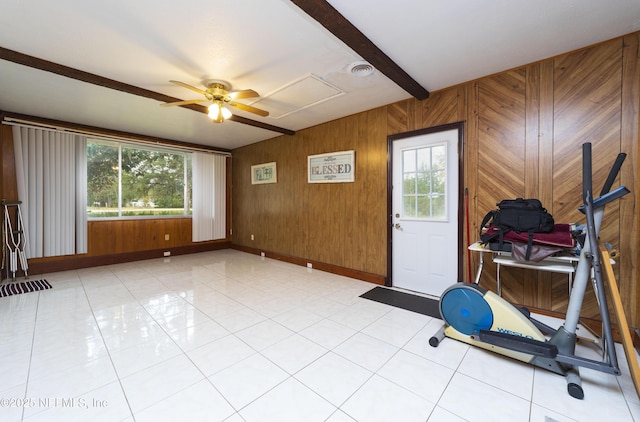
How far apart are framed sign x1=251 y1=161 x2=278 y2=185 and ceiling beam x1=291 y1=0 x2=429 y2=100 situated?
327cm

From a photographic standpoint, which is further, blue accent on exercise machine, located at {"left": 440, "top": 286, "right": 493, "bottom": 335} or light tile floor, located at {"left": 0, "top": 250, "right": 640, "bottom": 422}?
blue accent on exercise machine, located at {"left": 440, "top": 286, "right": 493, "bottom": 335}

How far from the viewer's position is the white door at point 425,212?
3.15 metres

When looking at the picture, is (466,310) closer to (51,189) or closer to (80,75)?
(80,75)

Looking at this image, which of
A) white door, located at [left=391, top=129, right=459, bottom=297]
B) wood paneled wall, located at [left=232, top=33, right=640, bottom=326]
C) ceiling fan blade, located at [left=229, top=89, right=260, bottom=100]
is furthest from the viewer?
white door, located at [left=391, top=129, right=459, bottom=297]

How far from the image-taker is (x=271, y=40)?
2242 millimetres

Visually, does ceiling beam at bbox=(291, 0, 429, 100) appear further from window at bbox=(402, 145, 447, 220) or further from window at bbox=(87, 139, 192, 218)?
window at bbox=(87, 139, 192, 218)

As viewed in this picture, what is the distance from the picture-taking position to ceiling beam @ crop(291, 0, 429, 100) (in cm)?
180

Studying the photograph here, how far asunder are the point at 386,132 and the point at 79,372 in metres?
4.00

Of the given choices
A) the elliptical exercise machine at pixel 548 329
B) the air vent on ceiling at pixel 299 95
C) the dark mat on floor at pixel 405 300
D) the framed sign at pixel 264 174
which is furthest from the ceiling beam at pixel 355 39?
the framed sign at pixel 264 174

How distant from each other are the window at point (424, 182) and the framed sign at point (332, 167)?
0.89 metres

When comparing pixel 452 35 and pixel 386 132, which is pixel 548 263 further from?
pixel 386 132

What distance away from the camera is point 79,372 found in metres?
1.83

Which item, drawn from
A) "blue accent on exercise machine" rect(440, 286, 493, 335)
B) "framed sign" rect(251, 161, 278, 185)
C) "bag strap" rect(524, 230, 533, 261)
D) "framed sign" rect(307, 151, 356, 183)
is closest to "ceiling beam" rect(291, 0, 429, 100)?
"framed sign" rect(307, 151, 356, 183)

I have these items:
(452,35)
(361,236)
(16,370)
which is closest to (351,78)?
(452,35)
